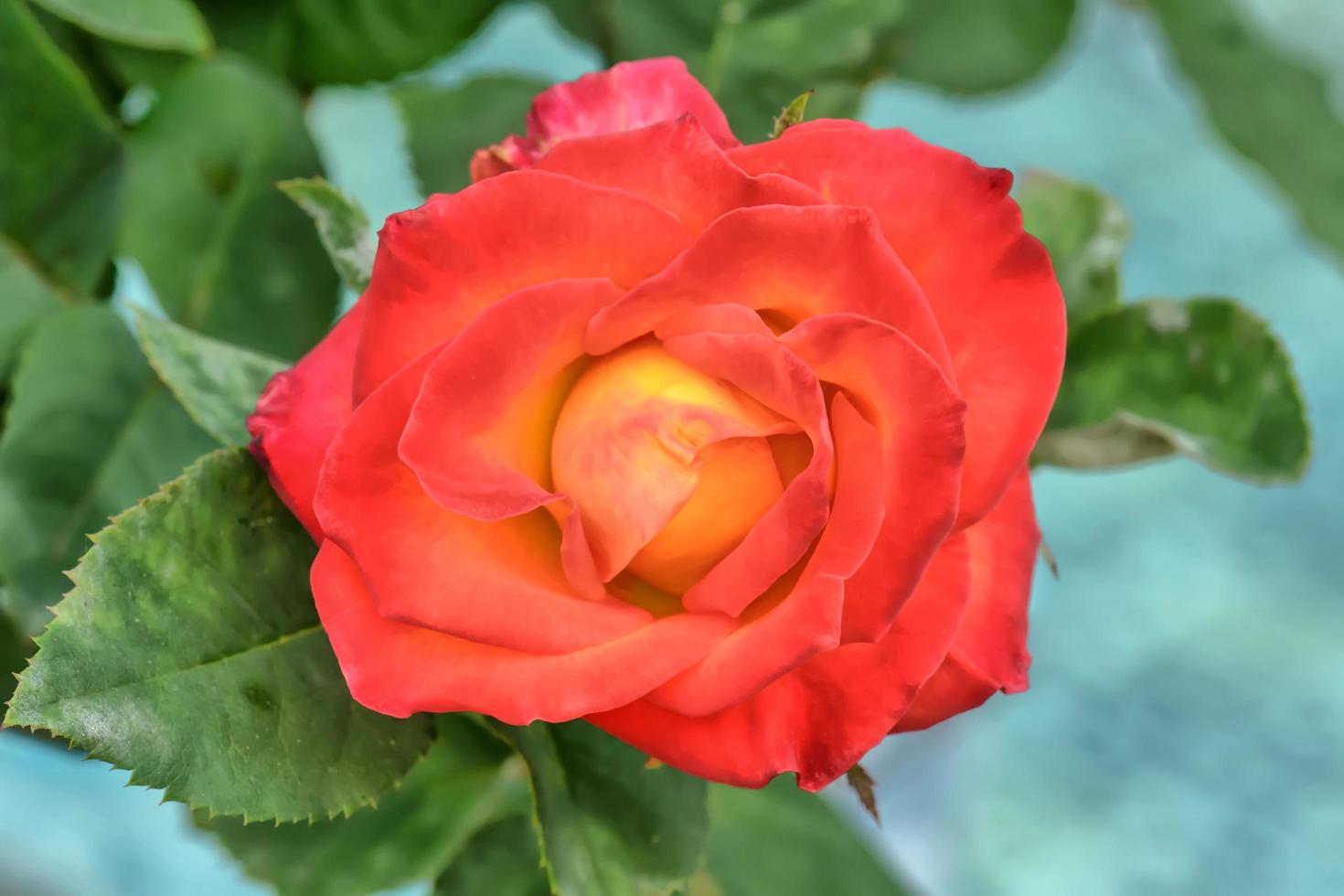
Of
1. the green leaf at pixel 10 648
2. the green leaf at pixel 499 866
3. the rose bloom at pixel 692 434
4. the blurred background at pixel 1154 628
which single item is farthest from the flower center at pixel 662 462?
the blurred background at pixel 1154 628

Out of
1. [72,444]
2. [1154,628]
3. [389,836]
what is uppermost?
[72,444]

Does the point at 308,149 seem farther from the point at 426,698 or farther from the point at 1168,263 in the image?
the point at 1168,263

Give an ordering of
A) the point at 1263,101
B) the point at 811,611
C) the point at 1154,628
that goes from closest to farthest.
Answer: the point at 811,611
the point at 1263,101
the point at 1154,628

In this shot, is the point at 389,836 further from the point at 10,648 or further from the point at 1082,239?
the point at 1082,239

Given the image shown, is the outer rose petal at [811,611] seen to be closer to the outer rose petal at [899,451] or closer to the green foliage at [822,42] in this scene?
the outer rose petal at [899,451]

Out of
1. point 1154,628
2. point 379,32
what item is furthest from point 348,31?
point 1154,628

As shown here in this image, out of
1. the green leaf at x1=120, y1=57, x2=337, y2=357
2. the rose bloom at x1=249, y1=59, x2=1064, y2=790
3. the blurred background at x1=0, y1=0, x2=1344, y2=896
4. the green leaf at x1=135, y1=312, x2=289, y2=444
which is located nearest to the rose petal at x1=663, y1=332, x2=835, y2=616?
the rose bloom at x1=249, y1=59, x2=1064, y2=790

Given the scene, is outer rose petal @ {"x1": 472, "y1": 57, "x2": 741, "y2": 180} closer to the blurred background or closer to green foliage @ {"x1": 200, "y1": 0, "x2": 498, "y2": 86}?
green foliage @ {"x1": 200, "y1": 0, "x2": 498, "y2": 86}
